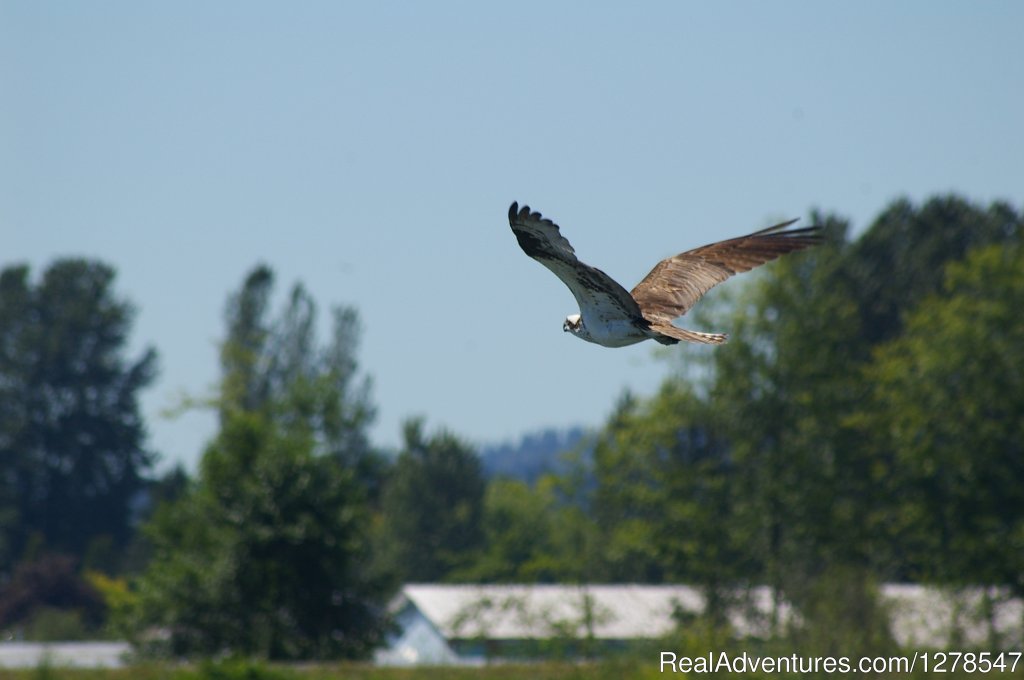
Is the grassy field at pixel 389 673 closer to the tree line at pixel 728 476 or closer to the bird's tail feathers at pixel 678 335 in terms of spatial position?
the tree line at pixel 728 476

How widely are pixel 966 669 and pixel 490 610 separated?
67.1 ft

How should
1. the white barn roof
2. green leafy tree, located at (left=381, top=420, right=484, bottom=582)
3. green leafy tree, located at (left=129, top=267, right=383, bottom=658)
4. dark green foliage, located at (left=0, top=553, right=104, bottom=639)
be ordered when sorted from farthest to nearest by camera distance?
green leafy tree, located at (left=381, top=420, right=484, bottom=582)
dark green foliage, located at (left=0, top=553, right=104, bottom=639)
the white barn roof
green leafy tree, located at (left=129, top=267, right=383, bottom=658)

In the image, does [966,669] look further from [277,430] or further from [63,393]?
[63,393]

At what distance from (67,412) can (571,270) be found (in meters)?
83.7

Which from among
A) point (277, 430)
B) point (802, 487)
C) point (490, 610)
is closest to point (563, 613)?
point (490, 610)

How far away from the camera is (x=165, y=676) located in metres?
26.9

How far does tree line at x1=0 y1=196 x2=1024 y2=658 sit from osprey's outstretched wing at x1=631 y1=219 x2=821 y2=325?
18238mm

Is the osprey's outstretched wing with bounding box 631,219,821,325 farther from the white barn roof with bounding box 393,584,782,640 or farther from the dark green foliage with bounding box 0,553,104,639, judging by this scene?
the dark green foliage with bounding box 0,553,104,639

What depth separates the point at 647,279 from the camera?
15445 millimetres

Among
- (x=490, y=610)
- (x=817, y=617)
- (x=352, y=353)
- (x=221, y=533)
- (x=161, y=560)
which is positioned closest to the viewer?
(x=817, y=617)

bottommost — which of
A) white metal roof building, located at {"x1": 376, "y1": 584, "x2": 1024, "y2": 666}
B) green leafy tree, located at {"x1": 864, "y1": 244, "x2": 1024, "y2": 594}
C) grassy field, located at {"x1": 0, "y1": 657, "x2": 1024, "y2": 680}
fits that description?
white metal roof building, located at {"x1": 376, "y1": 584, "x2": 1024, "y2": 666}

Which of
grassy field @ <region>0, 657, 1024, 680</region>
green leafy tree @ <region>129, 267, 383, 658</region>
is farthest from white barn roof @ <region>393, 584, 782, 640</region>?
grassy field @ <region>0, 657, 1024, 680</region>

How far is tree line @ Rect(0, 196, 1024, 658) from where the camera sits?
1393 inches

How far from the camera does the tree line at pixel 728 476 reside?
3538 centimetres
